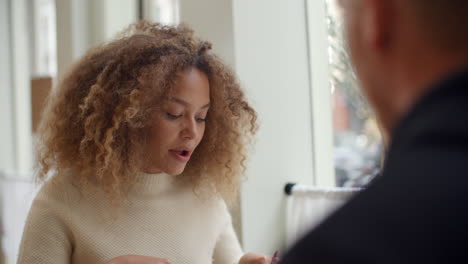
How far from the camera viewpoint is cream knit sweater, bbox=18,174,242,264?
1.26 meters

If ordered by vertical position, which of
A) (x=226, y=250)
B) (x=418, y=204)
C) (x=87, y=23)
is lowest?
(x=226, y=250)

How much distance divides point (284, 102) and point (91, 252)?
3.09 feet

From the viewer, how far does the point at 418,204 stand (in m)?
0.40

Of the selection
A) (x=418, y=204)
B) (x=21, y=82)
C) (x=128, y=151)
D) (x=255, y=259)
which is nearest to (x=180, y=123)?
(x=128, y=151)

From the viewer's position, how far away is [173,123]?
1.33m

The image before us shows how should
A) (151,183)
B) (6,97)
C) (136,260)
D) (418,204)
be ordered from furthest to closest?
(6,97), (151,183), (136,260), (418,204)

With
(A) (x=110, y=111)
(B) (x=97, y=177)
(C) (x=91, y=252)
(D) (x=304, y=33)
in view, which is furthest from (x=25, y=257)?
(D) (x=304, y=33)

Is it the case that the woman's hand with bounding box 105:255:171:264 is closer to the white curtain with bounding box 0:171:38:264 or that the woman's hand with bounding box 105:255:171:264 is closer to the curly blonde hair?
the curly blonde hair

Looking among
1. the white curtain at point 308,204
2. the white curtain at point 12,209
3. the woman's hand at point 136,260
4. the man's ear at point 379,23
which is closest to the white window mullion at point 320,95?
the white curtain at point 308,204

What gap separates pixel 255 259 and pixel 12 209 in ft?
7.70

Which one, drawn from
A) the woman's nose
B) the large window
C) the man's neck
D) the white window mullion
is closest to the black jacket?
the man's neck

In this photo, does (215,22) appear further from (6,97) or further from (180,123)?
(6,97)

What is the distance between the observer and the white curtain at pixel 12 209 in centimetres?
313

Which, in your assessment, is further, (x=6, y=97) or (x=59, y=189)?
(x=6, y=97)
